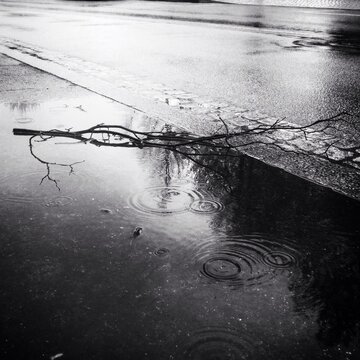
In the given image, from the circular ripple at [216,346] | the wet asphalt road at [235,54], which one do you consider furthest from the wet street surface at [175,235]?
the wet asphalt road at [235,54]

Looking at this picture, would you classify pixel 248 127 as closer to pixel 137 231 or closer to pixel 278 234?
pixel 278 234

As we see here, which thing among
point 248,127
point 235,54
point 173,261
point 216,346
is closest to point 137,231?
point 173,261

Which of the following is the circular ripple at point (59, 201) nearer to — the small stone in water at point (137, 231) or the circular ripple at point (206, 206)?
the small stone in water at point (137, 231)

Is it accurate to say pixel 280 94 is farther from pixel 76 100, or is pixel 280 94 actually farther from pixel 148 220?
pixel 148 220

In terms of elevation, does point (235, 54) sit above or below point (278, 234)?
above

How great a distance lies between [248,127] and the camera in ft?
14.6

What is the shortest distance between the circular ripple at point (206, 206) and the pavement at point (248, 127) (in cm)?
59

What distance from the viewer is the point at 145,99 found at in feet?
18.1

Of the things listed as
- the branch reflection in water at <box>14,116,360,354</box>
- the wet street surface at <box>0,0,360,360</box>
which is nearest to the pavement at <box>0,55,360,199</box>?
the wet street surface at <box>0,0,360,360</box>

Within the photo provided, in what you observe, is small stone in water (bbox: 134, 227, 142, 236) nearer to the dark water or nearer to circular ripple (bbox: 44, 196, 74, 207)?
the dark water

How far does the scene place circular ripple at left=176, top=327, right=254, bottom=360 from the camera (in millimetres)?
1688

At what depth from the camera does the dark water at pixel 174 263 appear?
1756 mm

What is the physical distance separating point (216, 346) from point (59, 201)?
63.0 inches

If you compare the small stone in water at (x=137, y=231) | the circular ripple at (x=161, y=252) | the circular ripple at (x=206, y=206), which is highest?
the circular ripple at (x=206, y=206)
